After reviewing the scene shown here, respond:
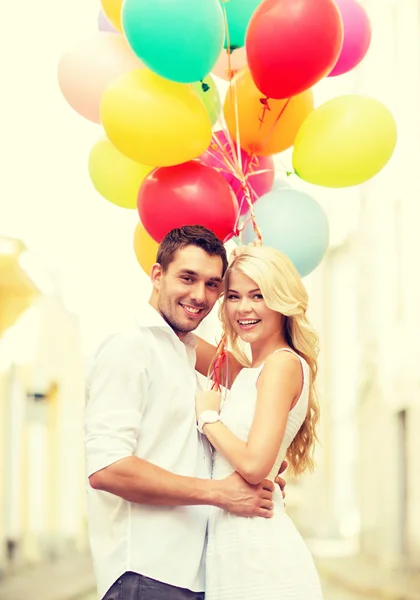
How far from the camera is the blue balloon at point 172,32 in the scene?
1900 mm

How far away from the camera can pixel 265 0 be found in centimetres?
204

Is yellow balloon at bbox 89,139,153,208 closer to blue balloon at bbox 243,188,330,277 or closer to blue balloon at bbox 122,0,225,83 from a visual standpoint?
blue balloon at bbox 243,188,330,277

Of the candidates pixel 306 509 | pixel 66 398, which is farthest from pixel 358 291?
pixel 66 398

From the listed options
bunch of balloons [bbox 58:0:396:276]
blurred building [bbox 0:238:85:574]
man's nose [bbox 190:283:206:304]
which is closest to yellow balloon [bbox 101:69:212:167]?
bunch of balloons [bbox 58:0:396:276]

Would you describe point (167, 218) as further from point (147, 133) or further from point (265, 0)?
point (265, 0)

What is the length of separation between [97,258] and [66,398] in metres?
1.53

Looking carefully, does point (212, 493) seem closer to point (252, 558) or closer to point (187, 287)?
point (252, 558)

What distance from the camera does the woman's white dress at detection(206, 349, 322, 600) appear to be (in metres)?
1.66

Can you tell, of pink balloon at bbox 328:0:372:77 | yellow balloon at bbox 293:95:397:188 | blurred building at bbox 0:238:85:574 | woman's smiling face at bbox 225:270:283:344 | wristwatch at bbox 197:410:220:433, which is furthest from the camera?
blurred building at bbox 0:238:85:574

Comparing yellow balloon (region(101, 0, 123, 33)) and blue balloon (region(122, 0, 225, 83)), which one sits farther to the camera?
yellow balloon (region(101, 0, 123, 33))

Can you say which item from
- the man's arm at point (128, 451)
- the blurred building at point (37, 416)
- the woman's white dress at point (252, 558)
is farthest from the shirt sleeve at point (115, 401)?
the blurred building at point (37, 416)

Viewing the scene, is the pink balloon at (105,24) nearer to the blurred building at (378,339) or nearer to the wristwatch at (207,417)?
the wristwatch at (207,417)

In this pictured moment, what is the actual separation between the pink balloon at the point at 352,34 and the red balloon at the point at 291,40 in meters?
0.31

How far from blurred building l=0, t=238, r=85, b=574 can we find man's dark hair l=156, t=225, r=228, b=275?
497 cm
